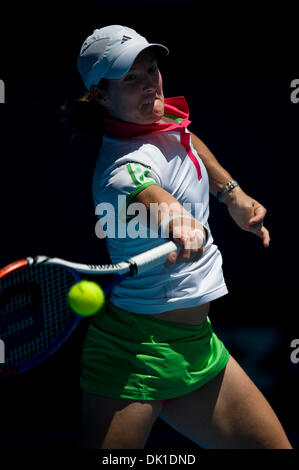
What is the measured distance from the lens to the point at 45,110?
388cm

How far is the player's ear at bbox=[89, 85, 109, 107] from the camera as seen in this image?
225 cm

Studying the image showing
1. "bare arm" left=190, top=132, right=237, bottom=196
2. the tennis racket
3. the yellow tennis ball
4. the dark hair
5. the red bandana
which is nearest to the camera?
the yellow tennis ball

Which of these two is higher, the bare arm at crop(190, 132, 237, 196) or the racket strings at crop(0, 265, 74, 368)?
the bare arm at crop(190, 132, 237, 196)

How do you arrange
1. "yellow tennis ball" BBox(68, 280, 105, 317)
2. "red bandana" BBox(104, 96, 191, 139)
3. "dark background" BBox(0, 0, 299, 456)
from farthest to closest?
"dark background" BBox(0, 0, 299, 456) → "red bandana" BBox(104, 96, 191, 139) → "yellow tennis ball" BBox(68, 280, 105, 317)

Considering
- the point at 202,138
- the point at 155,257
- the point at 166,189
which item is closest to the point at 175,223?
the point at 155,257

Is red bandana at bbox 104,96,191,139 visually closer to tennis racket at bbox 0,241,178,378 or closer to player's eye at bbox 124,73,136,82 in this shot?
player's eye at bbox 124,73,136,82

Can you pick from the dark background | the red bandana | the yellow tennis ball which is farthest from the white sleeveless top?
the dark background

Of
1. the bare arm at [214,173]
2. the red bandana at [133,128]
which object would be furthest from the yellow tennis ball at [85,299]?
the bare arm at [214,173]

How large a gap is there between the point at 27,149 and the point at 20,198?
266mm

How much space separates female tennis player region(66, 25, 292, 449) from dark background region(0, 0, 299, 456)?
1412 millimetres

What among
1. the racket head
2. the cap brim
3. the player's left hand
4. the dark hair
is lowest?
the racket head

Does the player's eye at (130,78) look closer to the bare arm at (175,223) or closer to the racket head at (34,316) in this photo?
the bare arm at (175,223)

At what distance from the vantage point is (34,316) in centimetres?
218
